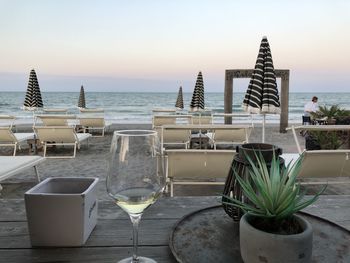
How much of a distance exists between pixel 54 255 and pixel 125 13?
18.6 m

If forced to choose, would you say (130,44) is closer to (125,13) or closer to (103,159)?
(125,13)

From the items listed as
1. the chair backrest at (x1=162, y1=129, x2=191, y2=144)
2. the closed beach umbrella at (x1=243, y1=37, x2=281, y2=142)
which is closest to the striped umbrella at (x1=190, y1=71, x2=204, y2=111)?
the chair backrest at (x1=162, y1=129, x2=191, y2=144)

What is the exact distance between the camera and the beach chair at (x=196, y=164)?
3488 millimetres

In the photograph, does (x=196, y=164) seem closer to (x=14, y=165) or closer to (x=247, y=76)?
(x=14, y=165)

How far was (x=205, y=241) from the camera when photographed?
825 mm

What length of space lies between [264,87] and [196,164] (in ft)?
6.74

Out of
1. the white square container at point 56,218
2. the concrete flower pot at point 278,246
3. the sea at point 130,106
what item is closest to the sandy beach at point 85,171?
the white square container at point 56,218

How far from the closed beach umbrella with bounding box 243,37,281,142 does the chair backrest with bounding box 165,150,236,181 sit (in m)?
1.58

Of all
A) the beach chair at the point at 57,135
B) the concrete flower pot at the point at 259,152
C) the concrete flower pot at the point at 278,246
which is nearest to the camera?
the concrete flower pot at the point at 278,246

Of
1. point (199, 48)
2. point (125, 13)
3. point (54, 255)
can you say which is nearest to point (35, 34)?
point (125, 13)

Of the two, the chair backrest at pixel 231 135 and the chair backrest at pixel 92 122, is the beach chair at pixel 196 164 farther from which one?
the chair backrest at pixel 92 122

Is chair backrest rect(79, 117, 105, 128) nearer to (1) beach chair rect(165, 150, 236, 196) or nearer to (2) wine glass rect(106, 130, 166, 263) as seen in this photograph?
(1) beach chair rect(165, 150, 236, 196)

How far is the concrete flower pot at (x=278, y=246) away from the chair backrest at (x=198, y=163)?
2841mm

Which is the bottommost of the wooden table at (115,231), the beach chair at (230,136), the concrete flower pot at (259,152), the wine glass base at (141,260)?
the beach chair at (230,136)
